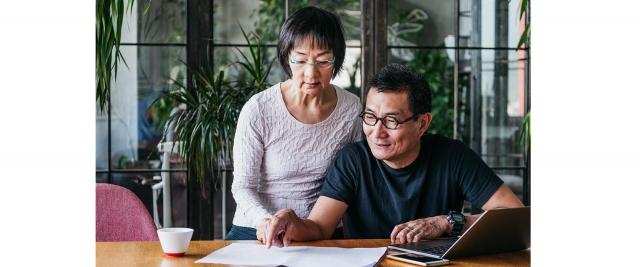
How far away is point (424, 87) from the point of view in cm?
252

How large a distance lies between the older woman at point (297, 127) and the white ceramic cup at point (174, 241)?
0.50 m

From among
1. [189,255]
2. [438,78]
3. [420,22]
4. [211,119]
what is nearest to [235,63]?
[211,119]

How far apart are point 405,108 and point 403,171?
8.0 inches

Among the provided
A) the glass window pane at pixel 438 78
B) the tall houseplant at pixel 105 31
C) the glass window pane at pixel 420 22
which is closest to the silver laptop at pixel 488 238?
the tall houseplant at pixel 105 31

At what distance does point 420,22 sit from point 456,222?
10.5ft

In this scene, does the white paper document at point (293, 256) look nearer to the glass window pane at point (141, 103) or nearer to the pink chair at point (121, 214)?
the pink chair at point (121, 214)

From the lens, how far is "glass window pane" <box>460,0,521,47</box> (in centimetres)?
498

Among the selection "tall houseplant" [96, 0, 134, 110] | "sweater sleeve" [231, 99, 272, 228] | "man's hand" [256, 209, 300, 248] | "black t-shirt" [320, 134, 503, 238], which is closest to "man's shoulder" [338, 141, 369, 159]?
"black t-shirt" [320, 134, 503, 238]

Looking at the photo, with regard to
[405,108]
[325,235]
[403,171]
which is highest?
[405,108]

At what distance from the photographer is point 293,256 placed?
78.2 inches

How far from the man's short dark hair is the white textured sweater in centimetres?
25
